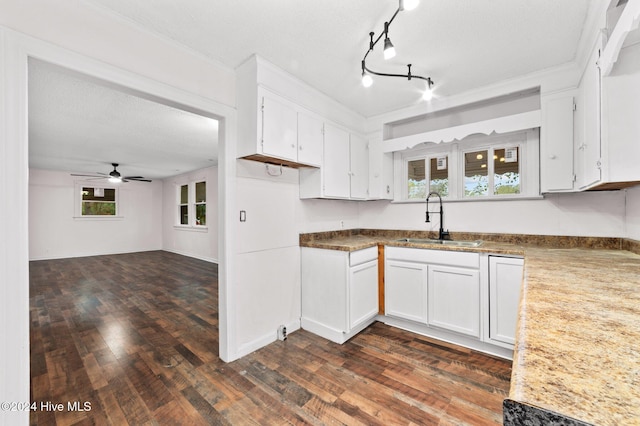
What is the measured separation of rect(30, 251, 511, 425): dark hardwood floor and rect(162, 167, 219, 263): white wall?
342cm

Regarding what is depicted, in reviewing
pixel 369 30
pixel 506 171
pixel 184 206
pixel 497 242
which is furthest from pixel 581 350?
pixel 184 206

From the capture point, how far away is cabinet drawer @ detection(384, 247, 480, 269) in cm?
243

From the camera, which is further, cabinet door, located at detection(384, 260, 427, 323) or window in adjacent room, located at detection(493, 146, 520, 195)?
window in adjacent room, located at detection(493, 146, 520, 195)

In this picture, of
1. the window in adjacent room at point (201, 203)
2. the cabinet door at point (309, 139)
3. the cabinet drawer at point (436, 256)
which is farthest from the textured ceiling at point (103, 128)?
the cabinet drawer at point (436, 256)

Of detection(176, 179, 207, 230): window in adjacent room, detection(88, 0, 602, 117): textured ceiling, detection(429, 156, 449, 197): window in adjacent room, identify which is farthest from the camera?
detection(176, 179, 207, 230): window in adjacent room

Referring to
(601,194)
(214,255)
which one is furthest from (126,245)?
(601,194)

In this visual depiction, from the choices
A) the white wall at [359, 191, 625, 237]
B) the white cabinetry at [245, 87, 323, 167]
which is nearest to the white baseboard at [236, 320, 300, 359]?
the white cabinetry at [245, 87, 323, 167]

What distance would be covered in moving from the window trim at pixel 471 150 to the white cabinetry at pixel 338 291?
1.13 m

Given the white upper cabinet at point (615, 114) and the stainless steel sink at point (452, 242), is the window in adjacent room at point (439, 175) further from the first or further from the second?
the white upper cabinet at point (615, 114)

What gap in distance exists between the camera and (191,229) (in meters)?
7.40

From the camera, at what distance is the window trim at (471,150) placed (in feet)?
8.82

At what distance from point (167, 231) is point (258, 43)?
814cm

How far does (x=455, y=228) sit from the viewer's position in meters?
3.12

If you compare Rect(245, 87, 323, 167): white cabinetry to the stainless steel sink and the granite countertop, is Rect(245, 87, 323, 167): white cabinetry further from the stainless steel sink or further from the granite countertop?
the granite countertop
